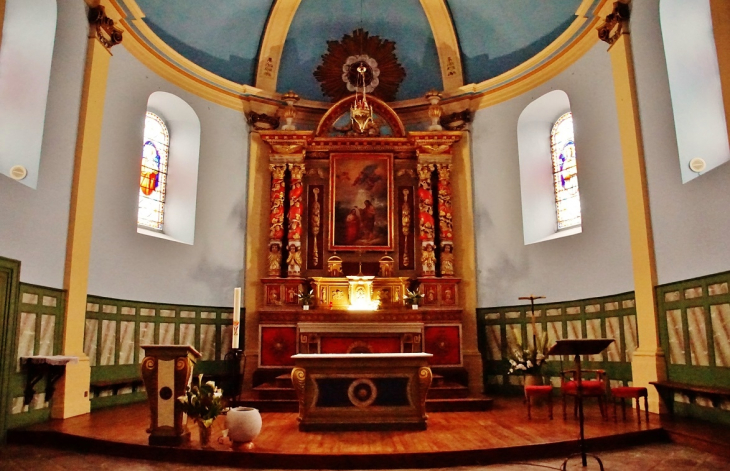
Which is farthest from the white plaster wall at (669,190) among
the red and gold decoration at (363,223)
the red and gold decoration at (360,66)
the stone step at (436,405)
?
the red and gold decoration at (360,66)

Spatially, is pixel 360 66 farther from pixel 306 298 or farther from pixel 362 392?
pixel 362 392

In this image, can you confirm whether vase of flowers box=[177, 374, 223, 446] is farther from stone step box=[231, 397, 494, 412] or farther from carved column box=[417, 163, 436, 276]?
carved column box=[417, 163, 436, 276]

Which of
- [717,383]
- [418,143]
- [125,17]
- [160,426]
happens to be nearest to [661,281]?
[717,383]

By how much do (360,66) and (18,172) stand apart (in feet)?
25.6

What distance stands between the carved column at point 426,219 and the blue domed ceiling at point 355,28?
7.22ft

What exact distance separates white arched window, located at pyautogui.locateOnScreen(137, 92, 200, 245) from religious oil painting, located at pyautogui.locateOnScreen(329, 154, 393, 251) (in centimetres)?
293

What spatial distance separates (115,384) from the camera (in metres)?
9.22

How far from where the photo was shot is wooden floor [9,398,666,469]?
6.03 metres

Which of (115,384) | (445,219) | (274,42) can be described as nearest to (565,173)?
(445,219)

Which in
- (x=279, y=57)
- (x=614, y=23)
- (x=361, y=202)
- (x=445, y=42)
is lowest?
(x=361, y=202)

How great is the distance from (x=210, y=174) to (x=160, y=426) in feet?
21.5

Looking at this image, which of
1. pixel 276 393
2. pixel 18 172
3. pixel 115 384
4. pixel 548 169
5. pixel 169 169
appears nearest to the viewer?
pixel 18 172

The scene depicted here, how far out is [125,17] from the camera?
9953 mm

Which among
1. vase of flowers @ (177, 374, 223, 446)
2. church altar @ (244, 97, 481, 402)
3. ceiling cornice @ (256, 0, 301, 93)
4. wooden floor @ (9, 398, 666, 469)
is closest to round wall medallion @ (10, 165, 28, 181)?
wooden floor @ (9, 398, 666, 469)
